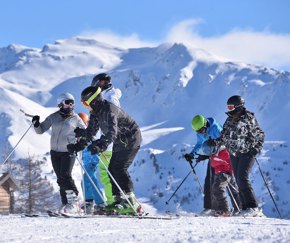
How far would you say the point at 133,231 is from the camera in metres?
6.51

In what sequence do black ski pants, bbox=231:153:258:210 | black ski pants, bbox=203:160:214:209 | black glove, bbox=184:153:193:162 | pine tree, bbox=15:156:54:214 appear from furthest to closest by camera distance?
pine tree, bbox=15:156:54:214 < black glove, bbox=184:153:193:162 < black ski pants, bbox=203:160:214:209 < black ski pants, bbox=231:153:258:210

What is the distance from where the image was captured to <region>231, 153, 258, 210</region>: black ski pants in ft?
30.3

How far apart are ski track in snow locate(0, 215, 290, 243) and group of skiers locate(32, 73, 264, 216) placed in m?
0.95

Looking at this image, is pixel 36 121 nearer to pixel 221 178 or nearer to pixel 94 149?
pixel 94 149

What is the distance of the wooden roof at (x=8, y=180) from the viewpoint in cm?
2922

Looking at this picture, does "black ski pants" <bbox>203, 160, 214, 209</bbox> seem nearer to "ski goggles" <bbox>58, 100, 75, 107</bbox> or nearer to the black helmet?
the black helmet

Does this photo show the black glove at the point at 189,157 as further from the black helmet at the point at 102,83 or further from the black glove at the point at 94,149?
the black glove at the point at 94,149

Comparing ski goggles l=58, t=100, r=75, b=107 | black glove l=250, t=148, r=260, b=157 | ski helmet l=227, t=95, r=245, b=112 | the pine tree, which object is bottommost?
black glove l=250, t=148, r=260, b=157

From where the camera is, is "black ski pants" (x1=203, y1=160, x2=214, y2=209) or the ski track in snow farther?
"black ski pants" (x1=203, y1=160, x2=214, y2=209)

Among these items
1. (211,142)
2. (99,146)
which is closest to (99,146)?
(99,146)

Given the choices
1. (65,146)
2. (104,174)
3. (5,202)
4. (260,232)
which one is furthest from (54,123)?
(5,202)

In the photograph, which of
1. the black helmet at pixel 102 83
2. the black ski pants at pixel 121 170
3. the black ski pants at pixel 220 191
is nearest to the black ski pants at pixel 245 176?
the black ski pants at pixel 220 191

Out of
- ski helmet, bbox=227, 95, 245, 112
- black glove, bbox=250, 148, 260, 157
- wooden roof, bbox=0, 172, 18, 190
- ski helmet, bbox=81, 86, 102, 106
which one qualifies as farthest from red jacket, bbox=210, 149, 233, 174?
wooden roof, bbox=0, 172, 18, 190

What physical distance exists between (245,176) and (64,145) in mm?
2532
